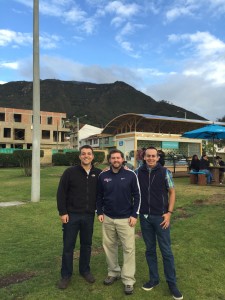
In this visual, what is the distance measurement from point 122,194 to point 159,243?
74cm

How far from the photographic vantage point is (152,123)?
123 feet

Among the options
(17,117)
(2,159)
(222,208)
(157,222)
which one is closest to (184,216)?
(222,208)

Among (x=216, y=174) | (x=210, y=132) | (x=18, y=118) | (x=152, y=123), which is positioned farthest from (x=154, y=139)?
(x=18, y=118)

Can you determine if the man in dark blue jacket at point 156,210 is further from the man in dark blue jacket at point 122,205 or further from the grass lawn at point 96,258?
the grass lawn at point 96,258

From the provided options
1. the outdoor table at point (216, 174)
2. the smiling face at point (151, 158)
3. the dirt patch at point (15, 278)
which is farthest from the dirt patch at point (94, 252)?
the outdoor table at point (216, 174)

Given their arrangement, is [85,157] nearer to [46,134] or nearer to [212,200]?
[212,200]

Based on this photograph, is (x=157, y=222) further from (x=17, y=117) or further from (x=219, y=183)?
(x=17, y=117)

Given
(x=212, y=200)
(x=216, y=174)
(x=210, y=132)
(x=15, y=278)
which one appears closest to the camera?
(x=15, y=278)

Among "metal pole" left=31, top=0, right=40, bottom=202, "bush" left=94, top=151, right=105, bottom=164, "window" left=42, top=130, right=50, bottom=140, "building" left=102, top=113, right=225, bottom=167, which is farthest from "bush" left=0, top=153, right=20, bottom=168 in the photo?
"window" left=42, top=130, right=50, bottom=140

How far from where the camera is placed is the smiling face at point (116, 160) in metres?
4.41

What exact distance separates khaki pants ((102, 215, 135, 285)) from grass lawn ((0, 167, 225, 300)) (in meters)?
0.19

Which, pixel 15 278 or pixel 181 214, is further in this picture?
pixel 181 214

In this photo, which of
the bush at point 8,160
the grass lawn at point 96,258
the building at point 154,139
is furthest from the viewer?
the bush at point 8,160

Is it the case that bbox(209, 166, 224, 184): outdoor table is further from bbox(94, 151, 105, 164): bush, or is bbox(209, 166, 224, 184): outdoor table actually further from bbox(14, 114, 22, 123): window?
bbox(14, 114, 22, 123): window
